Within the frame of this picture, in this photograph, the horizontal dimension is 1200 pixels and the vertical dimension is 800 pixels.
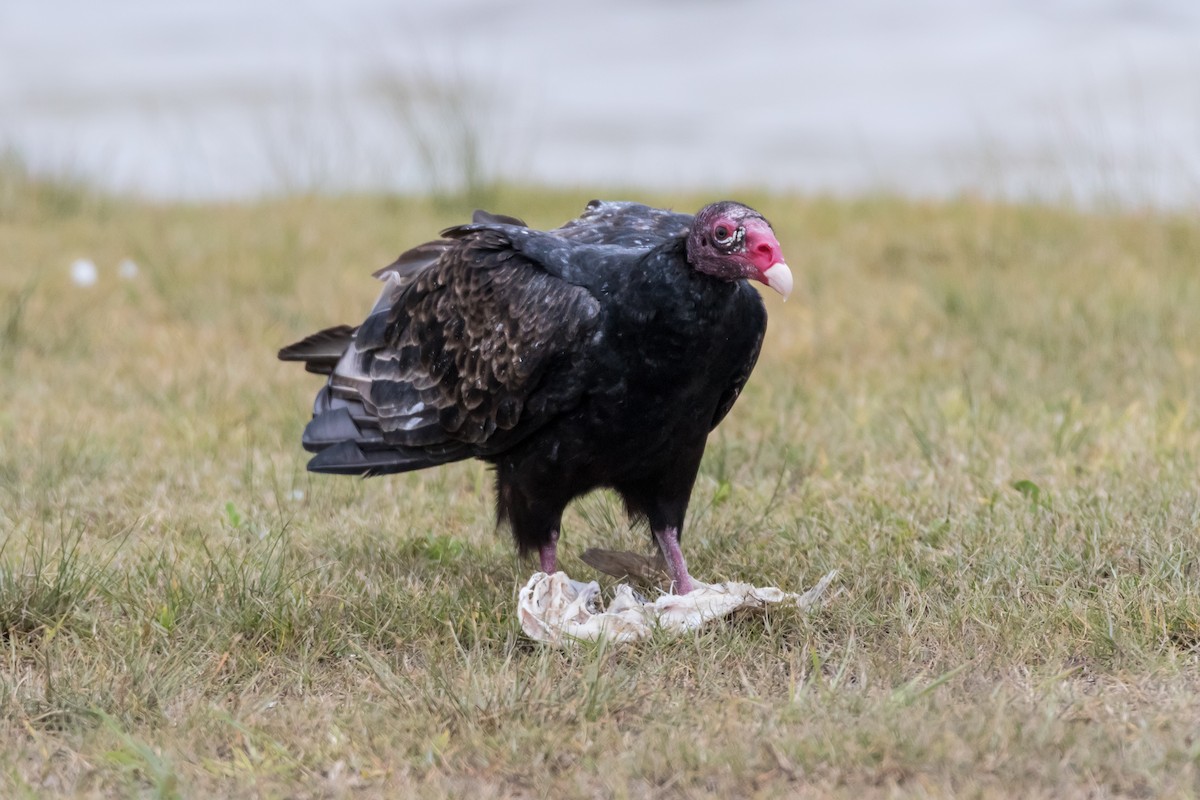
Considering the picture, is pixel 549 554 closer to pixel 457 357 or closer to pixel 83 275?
pixel 457 357

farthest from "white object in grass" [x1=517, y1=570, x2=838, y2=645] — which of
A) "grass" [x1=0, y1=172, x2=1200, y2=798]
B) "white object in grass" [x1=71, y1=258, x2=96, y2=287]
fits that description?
"white object in grass" [x1=71, y1=258, x2=96, y2=287]

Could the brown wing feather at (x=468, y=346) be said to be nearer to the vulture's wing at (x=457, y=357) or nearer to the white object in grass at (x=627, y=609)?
the vulture's wing at (x=457, y=357)

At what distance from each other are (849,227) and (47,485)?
5387mm

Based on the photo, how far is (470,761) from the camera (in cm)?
276

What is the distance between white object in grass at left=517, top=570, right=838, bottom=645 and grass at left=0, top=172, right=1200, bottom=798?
0.17ft

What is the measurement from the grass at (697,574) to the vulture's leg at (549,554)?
0.13 m

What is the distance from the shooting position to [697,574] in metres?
3.92

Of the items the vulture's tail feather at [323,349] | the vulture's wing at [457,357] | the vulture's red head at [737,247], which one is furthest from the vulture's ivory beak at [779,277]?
the vulture's tail feather at [323,349]

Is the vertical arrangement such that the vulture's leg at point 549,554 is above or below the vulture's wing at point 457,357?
below

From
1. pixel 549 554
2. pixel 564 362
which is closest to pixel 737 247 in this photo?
pixel 564 362

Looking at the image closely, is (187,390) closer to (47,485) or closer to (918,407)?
(47,485)

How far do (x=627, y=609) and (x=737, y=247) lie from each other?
3.16 ft

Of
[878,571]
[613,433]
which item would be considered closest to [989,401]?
[878,571]

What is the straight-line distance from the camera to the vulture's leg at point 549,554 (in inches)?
146
